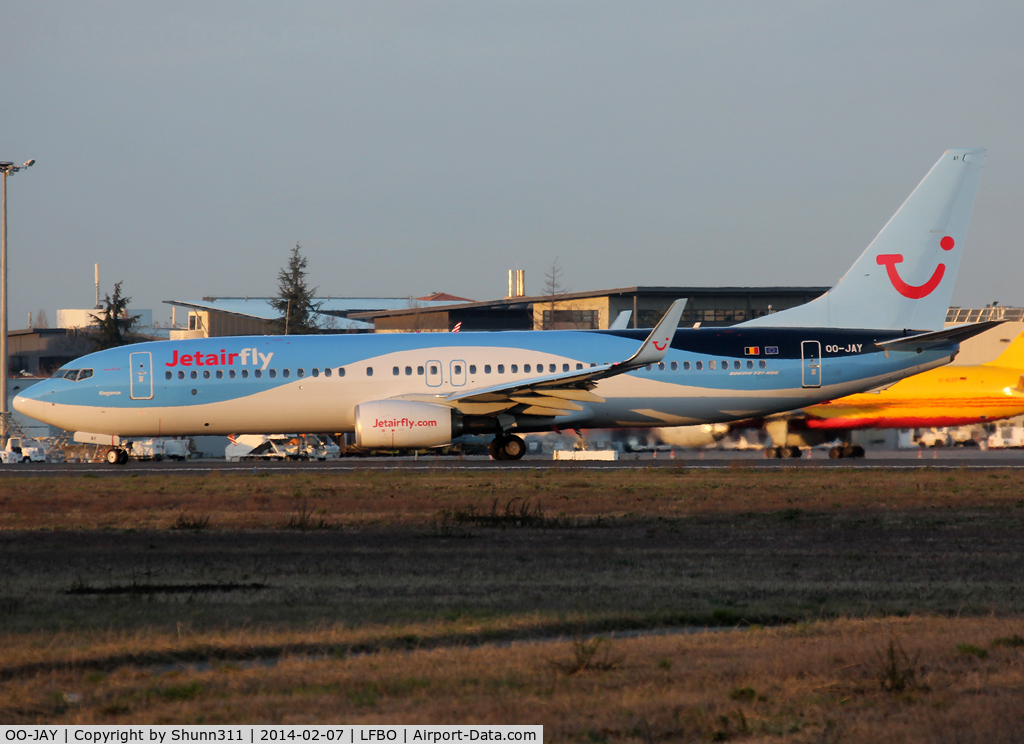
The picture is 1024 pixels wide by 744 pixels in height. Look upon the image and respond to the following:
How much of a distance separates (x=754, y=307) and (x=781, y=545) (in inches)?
2303

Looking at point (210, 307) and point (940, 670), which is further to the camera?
point (210, 307)

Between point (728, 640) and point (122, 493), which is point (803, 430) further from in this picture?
point (728, 640)

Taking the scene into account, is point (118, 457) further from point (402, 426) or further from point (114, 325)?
point (114, 325)

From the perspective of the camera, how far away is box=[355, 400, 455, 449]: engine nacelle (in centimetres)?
2784

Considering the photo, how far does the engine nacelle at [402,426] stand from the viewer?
27844mm

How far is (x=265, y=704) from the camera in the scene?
19.5 ft

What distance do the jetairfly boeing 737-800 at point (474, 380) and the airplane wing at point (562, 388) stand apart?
62 millimetres

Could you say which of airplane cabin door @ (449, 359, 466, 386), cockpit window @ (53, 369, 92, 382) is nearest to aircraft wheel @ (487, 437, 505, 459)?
airplane cabin door @ (449, 359, 466, 386)

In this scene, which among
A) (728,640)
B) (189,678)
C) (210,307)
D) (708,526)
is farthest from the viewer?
(210,307)

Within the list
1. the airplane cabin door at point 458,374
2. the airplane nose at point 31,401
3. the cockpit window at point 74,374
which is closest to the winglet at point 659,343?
the airplane cabin door at point 458,374

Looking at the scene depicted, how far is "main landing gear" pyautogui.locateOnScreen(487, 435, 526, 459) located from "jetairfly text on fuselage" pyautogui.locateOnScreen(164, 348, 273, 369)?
22.7ft

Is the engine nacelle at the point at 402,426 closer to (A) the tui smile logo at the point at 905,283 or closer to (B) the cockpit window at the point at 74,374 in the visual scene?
(B) the cockpit window at the point at 74,374

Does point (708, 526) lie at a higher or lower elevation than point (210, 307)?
lower

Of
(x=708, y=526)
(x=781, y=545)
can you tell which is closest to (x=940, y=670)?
(x=781, y=545)
